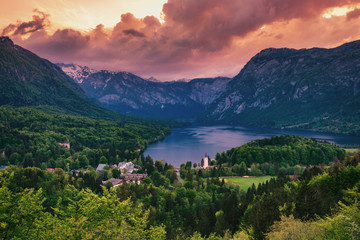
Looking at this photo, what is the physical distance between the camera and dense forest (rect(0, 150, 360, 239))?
15.3m

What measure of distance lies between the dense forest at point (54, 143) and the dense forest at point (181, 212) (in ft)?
136

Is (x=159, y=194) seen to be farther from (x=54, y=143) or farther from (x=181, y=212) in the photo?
(x=54, y=143)

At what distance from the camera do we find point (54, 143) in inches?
5576

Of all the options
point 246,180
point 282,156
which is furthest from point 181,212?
point 282,156

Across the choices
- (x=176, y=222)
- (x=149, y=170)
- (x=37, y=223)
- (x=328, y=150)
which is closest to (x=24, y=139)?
(x=149, y=170)

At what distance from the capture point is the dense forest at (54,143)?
114 metres

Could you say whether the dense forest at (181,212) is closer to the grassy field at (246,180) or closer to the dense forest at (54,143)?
the grassy field at (246,180)

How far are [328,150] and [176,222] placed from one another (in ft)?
369

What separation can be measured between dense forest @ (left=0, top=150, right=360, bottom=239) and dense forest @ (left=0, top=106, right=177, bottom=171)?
41.6 m

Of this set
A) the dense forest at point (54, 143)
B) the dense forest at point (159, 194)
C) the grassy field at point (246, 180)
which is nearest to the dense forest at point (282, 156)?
the dense forest at point (159, 194)

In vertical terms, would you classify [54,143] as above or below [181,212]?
above

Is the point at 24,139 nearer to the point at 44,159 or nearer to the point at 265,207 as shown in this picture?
the point at 44,159

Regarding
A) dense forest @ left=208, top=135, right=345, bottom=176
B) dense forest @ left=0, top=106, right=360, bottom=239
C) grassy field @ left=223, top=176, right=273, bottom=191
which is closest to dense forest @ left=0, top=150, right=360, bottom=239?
dense forest @ left=0, top=106, right=360, bottom=239

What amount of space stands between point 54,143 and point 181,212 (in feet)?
370
